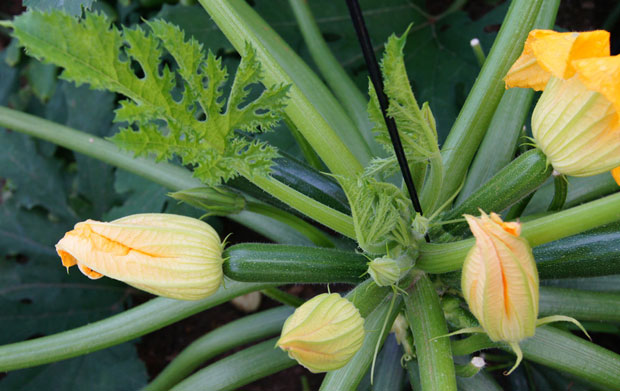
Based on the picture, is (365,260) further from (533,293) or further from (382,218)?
(533,293)

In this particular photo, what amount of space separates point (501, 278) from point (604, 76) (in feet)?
0.78

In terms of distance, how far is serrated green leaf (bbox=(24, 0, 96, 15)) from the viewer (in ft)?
2.86

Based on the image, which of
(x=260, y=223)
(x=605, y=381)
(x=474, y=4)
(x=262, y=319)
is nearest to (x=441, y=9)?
(x=474, y=4)

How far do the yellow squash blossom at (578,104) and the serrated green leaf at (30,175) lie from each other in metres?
1.32

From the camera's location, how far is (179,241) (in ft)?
2.27

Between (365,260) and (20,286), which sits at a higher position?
(20,286)

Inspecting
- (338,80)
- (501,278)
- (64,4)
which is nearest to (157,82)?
(64,4)

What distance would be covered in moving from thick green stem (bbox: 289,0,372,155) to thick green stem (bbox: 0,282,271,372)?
50 centimetres

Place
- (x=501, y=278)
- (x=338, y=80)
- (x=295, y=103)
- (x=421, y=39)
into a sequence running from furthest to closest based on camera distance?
(x=421, y=39) < (x=338, y=80) < (x=295, y=103) < (x=501, y=278)

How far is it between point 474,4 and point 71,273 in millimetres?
1419

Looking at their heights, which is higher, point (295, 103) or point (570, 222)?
point (295, 103)

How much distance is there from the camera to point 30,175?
158 centimetres

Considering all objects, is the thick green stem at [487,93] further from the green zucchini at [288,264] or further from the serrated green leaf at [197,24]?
the serrated green leaf at [197,24]

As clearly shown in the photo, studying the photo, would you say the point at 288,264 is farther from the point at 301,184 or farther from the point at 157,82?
the point at 157,82
